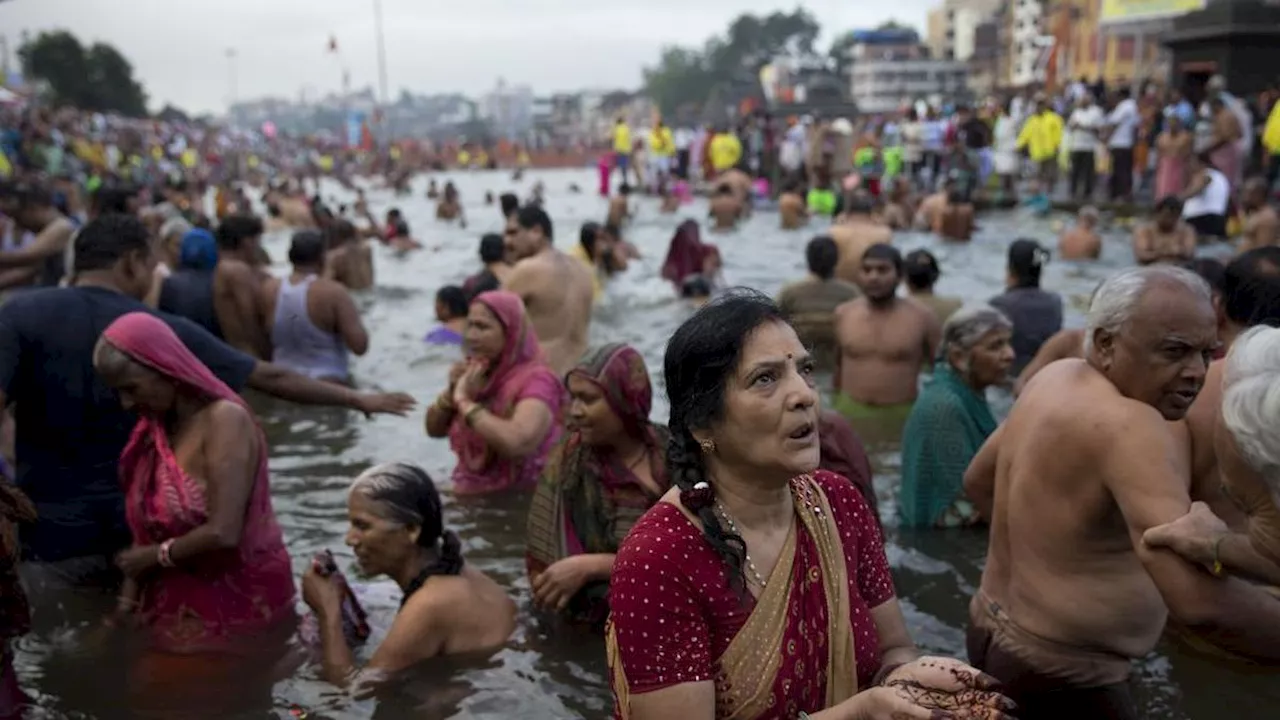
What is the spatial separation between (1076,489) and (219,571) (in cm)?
275

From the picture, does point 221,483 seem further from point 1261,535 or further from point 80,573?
point 1261,535

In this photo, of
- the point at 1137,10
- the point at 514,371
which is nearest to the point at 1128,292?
the point at 514,371

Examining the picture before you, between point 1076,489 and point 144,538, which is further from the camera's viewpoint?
point 144,538

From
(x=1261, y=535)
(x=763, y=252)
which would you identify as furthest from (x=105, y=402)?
(x=763, y=252)

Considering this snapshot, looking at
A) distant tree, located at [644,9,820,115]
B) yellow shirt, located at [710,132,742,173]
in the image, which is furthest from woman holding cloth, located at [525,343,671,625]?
distant tree, located at [644,9,820,115]

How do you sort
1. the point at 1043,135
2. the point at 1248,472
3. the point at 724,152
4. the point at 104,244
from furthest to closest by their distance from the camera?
the point at 724,152 < the point at 1043,135 < the point at 104,244 < the point at 1248,472

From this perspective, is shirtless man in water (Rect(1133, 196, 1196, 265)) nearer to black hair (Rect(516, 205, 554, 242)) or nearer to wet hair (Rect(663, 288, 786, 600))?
black hair (Rect(516, 205, 554, 242))

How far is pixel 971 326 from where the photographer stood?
5012 mm

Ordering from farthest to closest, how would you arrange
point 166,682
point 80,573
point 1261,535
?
point 80,573
point 166,682
point 1261,535

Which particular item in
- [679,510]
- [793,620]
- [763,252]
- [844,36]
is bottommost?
[763,252]

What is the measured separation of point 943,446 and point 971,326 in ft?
1.82

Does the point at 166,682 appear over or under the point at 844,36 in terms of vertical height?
under

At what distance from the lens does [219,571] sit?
3938mm

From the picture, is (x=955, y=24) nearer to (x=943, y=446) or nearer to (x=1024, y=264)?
(x=1024, y=264)
